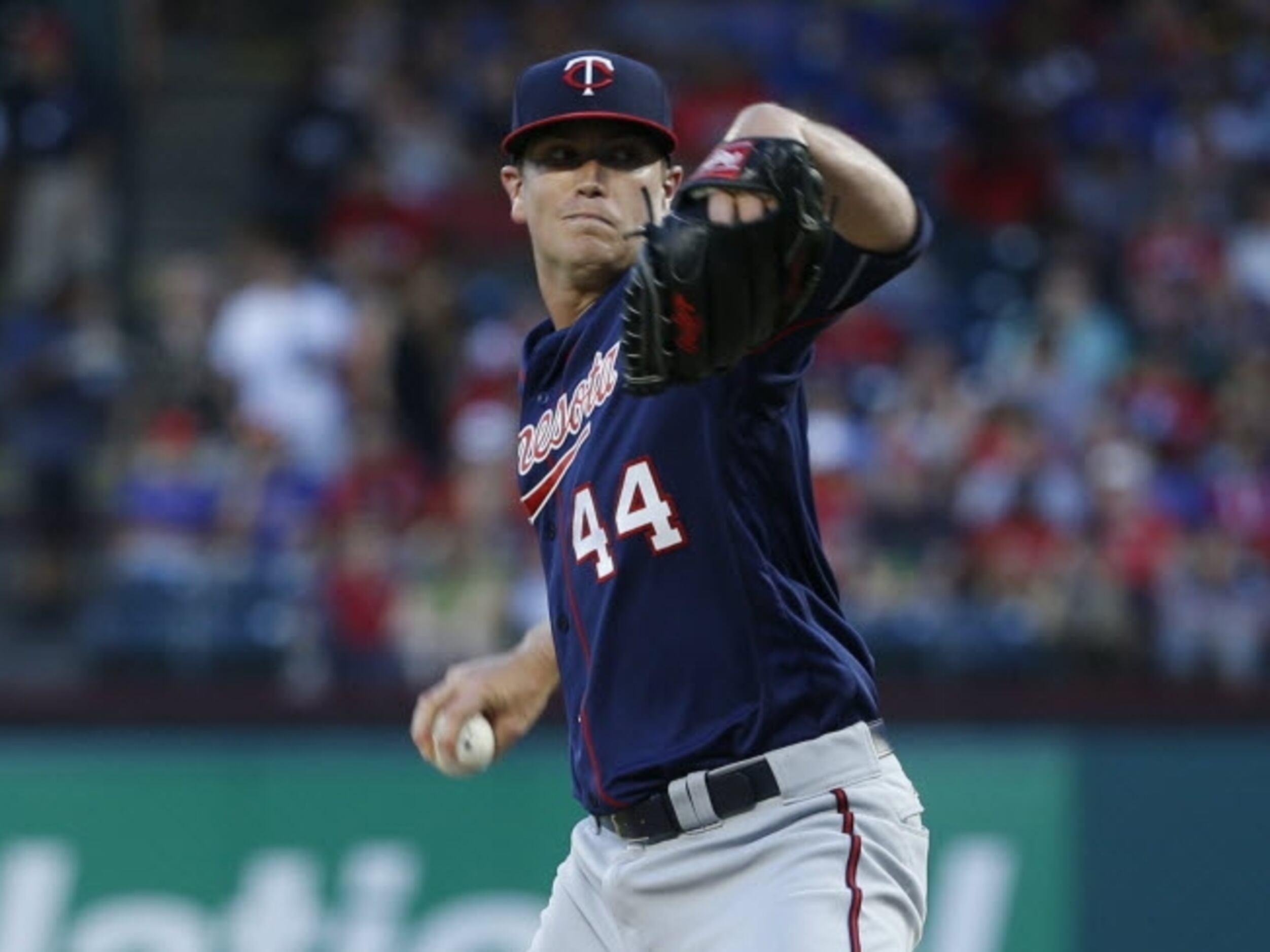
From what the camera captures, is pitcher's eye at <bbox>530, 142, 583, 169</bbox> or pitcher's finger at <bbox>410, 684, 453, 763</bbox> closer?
pitcher's eye at <bbox>530, 142, 583, 169</bbox>

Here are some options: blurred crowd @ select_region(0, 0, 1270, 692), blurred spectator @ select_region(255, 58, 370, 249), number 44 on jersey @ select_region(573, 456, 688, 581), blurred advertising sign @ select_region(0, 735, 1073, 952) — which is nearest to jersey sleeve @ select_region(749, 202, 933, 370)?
number 44 on jersey @ select_region(573, 456, 688, 581)

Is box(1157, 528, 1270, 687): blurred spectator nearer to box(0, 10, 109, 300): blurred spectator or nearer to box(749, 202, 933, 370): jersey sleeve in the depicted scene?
box(0, 10, 109, 300): blurred spectator

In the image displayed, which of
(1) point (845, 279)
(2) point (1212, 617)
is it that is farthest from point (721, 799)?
(2) point (1212, 617)

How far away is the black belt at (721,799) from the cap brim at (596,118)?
0.98 meters

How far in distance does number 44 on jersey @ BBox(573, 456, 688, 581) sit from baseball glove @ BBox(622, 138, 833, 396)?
0.42m

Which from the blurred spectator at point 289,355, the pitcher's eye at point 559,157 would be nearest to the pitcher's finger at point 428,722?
the pitcher's eye at point 559,157

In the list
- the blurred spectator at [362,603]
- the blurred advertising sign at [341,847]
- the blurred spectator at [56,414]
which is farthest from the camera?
the blurred spectator at [56,414]

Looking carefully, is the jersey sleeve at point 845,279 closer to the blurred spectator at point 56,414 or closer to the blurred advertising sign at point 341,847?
the blurred advertising sign at point 341,847

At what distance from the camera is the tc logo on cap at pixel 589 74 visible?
3.76 meters

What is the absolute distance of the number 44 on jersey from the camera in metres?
3.61

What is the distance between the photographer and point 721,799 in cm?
361

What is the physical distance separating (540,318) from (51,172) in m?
2.60

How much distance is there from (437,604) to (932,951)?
2130 mm

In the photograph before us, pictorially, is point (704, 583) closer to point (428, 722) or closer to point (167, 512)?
point (428, 722)
